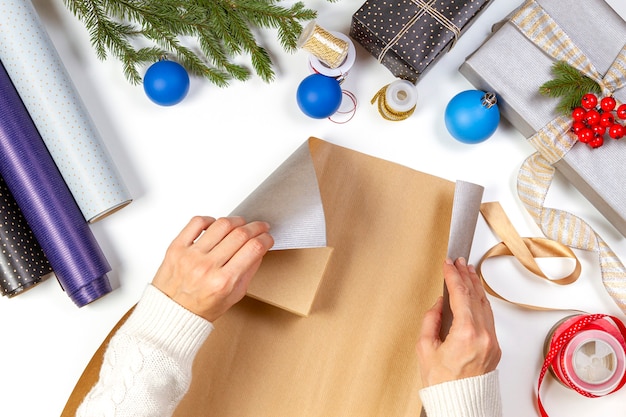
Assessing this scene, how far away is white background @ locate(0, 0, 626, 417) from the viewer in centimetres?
94

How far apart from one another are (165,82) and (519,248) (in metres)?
0.64

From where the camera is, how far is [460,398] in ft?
2.42

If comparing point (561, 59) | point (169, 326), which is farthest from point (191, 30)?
point (561, 59)

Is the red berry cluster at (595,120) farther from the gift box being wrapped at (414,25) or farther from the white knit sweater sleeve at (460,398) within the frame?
the white knit sweater sleeve at (460,398)

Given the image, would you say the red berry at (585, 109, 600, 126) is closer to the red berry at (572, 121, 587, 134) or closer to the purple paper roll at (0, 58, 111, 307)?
the red berry at (572, 121, 587, 134)

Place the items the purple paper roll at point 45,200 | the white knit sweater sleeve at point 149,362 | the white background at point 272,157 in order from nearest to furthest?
the white knit sweater sleeve at point 149,362
the purple paper roll at point 45,200
the white background at point 272,157

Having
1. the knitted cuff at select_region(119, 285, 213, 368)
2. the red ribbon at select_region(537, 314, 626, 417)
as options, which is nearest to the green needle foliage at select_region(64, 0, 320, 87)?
the knitted cuff at select_region(119, 285, 213, 368)

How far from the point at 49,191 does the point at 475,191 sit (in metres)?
0.65

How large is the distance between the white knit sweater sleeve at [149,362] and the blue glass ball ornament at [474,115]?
0.50 metres

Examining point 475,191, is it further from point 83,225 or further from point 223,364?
point 83,225

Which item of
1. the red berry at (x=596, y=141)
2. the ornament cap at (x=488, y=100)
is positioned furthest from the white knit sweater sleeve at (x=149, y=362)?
the red berry at (x=596, y=141)

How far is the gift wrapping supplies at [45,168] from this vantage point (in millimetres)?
838

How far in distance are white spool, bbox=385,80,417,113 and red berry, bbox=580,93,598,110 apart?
0.85ft

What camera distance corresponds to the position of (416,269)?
0.91m
